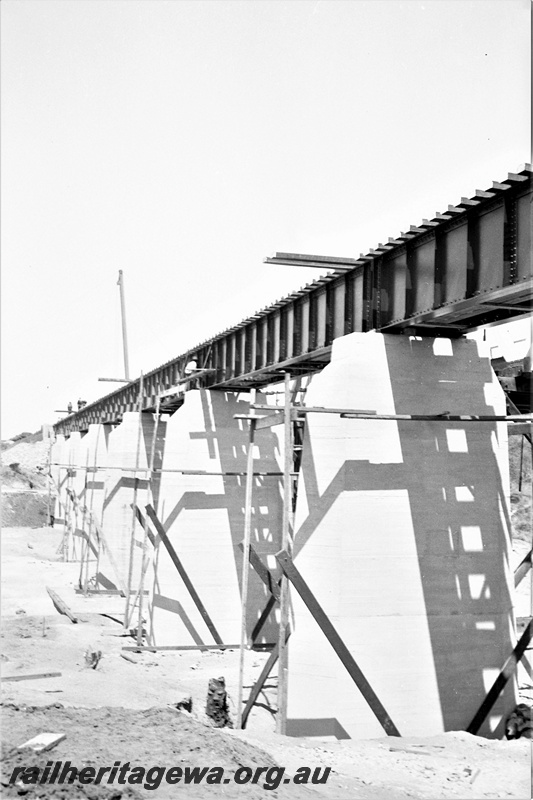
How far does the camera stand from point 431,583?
1336 centimetres

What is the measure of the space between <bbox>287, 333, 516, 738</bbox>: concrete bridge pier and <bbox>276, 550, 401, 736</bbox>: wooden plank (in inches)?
4.6

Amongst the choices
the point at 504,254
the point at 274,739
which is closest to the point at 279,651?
the point at 274,739

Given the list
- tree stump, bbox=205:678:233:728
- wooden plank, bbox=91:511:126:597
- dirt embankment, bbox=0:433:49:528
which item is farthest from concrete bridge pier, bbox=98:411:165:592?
dirt embankment, bbox=0:433:49:528

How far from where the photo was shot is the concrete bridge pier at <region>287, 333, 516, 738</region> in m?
13.1

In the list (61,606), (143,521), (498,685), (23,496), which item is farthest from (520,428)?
(23,496)

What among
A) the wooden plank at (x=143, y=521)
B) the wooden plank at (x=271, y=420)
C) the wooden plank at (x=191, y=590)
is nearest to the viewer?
the wooden plank at (x=271, y=420)

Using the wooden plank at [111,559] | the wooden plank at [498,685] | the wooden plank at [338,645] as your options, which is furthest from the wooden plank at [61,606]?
the wooden plank at [498,685]

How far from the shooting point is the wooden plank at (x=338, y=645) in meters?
12.9

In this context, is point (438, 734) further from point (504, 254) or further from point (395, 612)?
point (504, 254)

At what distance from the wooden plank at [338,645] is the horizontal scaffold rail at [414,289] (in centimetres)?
437

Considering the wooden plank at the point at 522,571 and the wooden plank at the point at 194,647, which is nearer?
the wooden plank at the point at 522,571

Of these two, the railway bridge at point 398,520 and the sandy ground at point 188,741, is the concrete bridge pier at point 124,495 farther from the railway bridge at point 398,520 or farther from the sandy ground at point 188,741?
the railway bridge at point 398,520

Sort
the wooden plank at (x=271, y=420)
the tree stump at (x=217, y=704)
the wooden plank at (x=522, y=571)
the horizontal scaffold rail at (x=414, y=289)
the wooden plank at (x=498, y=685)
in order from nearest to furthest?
the horizontal scaffold rail at (x=414, y=289) → the wooden plank at (x=498, y=685) → the wooden plank at (x=271, y=420) → the tree stump at (x=217, y=704) → the wooden plank at (x=522, y=571)

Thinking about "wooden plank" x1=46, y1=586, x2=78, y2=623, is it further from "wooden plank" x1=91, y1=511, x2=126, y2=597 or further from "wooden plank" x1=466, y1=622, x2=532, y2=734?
"wooden plank" x1=466, y1=622, x2=532, y2=734
